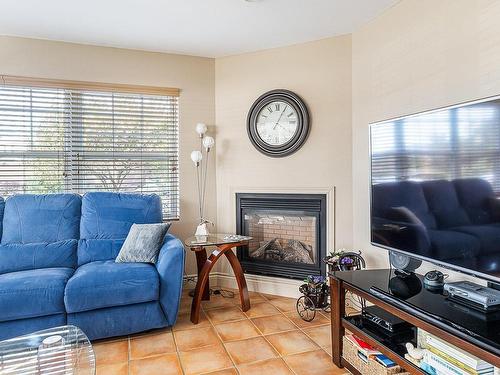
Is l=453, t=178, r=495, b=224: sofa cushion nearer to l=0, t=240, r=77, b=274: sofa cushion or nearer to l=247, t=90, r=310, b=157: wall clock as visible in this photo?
l=247, t=90, r=310, b=157: wall clock

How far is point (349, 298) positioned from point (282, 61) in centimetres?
235

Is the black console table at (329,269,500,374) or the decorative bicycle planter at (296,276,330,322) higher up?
the black console table at (329,269,500,374)

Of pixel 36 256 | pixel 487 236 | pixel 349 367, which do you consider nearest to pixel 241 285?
pixel 349 367

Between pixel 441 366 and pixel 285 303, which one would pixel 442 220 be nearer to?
pixel 441 366

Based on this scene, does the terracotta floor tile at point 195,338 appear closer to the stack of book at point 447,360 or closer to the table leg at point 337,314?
the table leg at point 337,314

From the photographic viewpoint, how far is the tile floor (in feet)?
7.06

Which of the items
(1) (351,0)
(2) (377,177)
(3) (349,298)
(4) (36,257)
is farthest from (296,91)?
(4) (36,257)

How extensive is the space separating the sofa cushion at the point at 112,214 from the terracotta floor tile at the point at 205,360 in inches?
49.2

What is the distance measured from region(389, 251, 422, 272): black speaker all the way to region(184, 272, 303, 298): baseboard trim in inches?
54.6

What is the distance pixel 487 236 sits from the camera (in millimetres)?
1484

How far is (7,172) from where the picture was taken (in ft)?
10.3

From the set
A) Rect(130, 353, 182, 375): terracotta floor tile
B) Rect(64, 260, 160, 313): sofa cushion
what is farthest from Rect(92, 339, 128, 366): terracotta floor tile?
Rect(64, 260, 160, 313): sofa cushion

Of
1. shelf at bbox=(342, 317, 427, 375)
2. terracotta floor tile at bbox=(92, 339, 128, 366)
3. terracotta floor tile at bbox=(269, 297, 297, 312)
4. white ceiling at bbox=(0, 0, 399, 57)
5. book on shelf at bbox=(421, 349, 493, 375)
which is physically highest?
white ceiling at bbox=(0, 0, 399, 57)

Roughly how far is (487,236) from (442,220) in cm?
25
